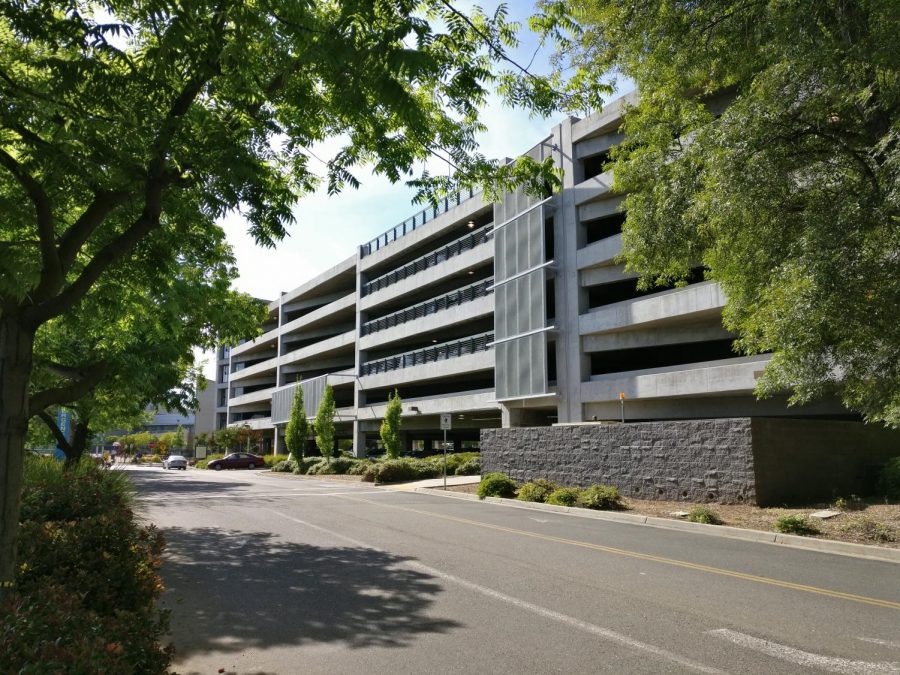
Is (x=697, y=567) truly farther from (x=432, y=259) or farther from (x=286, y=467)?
(x=286, y=467)

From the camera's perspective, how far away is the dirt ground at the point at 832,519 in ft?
38.3

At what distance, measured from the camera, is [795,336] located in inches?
450

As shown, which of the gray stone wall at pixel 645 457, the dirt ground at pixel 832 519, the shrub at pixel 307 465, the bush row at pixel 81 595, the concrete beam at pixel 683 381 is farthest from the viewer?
the shrub at pixel 307 465

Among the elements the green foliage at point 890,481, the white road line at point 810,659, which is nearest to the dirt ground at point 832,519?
the green foliage at point 890,481

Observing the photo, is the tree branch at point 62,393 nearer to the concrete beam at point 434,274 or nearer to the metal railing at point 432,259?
the concrete beam at point 434,274

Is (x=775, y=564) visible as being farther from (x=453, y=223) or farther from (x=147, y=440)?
(x=147, y=440)

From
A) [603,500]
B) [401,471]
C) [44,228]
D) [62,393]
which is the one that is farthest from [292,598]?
[401,471]

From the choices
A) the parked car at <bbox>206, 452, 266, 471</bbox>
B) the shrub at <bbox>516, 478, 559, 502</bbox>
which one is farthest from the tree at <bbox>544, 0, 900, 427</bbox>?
the parked car at <bbox>206, 452, 266, 471</bbox>

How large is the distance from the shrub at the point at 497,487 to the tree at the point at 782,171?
9326 mm

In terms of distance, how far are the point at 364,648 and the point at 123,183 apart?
14.4ft

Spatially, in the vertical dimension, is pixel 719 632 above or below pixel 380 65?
below

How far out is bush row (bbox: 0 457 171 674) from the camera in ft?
10.8

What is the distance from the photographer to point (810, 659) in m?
5.32

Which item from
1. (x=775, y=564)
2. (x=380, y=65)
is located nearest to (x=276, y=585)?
(x=380, y=65)
